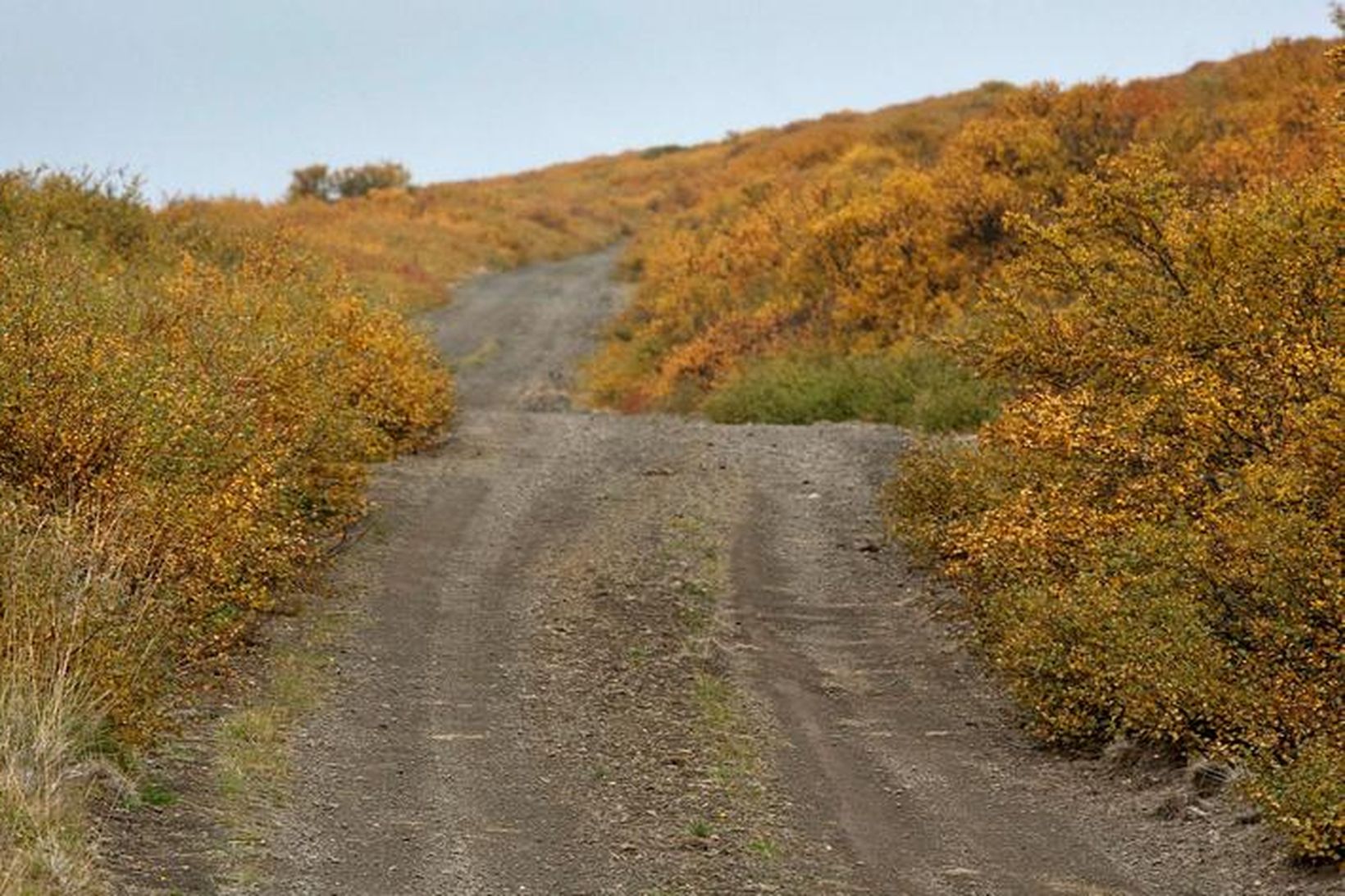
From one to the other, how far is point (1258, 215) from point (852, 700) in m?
5.66

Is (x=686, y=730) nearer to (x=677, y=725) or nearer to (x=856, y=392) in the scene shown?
(x=677, y=725)

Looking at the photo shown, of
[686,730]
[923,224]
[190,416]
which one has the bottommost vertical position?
[686,730]

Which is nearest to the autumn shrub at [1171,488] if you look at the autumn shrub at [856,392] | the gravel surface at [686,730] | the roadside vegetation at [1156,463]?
the roadside vegetation at [1156,463]

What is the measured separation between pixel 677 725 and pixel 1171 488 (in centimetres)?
401

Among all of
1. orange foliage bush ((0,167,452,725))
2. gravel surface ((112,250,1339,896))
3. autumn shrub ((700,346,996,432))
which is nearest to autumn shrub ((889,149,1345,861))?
gravel surface ((112,250,1339,896))

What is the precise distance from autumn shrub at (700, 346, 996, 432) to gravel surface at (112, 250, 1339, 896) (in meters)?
2.90

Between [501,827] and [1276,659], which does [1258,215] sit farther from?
[501,827]

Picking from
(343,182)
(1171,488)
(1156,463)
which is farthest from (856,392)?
(343,182)

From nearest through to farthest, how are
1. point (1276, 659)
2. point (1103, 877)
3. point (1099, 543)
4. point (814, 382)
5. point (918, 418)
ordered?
point (1103, 877), point (1276, 659), point (1099, 543), point (918, 418), point (814, 382)

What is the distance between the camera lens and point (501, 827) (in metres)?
9.37

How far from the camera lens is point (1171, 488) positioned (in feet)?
37.7

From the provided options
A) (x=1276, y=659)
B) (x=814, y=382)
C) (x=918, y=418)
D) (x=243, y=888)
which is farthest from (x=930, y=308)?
(x=243, y=888)

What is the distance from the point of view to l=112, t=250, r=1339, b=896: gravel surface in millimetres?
8875

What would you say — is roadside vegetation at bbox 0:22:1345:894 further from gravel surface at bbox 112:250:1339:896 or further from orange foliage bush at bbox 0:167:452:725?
gravel surface at bbox 112:250:1339:896
